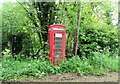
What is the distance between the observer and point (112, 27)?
4.54m

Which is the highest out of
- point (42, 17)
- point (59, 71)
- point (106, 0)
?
point (106, 0)

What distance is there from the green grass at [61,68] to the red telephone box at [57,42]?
0.23 m

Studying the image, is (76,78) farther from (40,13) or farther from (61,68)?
(40,13)

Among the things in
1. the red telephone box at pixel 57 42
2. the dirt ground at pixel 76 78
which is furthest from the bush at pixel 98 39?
the dirt ground at pixel 76 78

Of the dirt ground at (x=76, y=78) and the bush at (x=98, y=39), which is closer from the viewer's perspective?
the dirt ground at (x=76, y=78)

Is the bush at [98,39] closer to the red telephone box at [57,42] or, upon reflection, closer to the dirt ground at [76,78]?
the red telephone box at [57,42]

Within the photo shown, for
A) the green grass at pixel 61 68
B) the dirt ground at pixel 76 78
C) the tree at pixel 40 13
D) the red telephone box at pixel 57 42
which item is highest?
the tree at pixel 40 13

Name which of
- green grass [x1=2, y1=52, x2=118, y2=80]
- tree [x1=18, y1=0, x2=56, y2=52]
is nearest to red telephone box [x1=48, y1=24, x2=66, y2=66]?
green grass [x1=2, y1=52, x2=118, y2=80]

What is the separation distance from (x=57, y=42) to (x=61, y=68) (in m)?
0.55

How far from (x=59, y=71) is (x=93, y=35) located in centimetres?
136

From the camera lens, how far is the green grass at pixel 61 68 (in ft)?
9.92

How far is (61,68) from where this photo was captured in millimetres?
3348

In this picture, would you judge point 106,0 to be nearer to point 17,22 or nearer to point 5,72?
point 17,22

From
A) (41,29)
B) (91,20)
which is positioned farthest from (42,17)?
(91,20)
